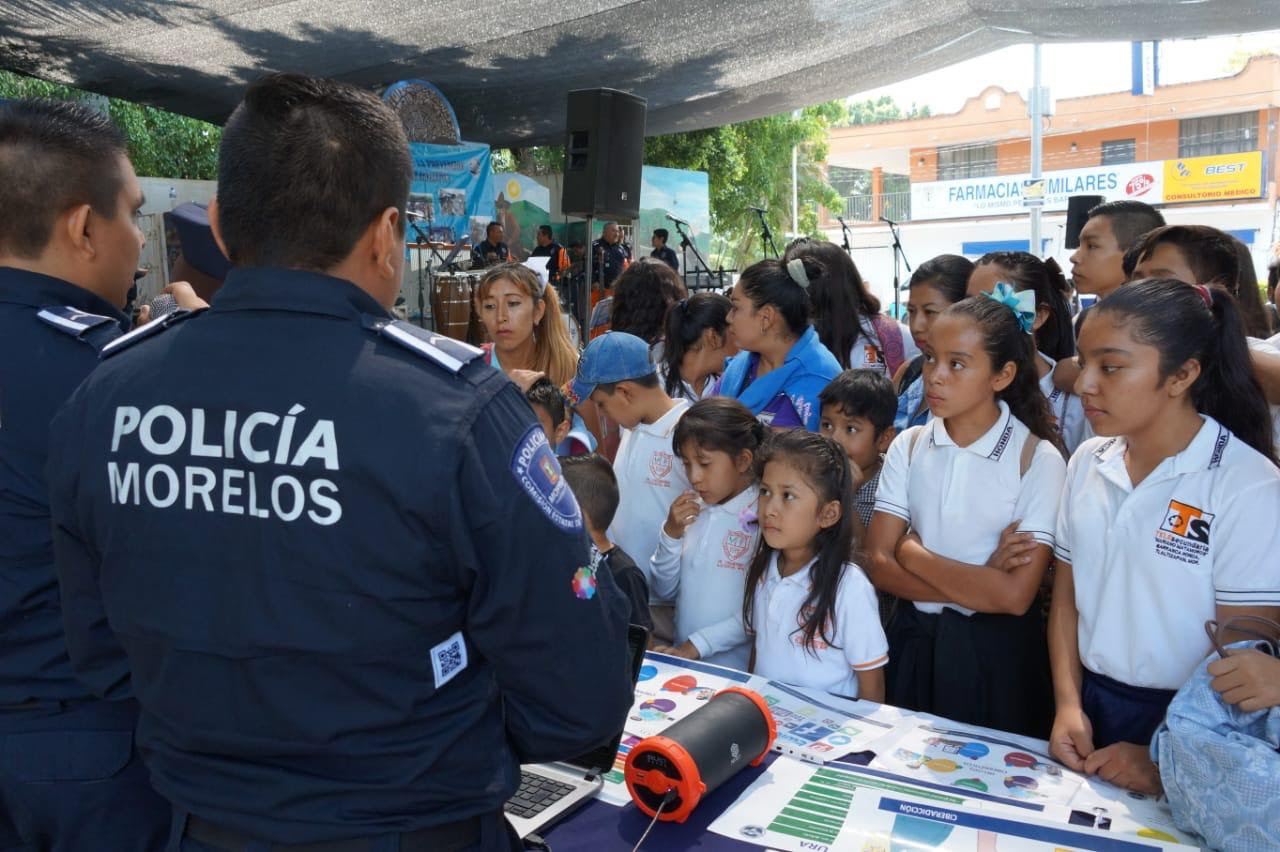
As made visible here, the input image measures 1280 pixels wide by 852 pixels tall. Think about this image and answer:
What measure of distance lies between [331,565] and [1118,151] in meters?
31.0

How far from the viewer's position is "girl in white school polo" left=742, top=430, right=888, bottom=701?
7.38 ft

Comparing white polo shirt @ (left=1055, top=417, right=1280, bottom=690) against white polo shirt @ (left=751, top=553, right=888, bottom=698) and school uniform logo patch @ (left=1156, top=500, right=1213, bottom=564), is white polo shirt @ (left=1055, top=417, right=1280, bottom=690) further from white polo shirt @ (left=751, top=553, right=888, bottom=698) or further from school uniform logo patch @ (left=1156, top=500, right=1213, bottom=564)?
white polo shirt @ (left=751, top=553, right=888, bottom=698)

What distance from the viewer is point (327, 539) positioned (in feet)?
3.17

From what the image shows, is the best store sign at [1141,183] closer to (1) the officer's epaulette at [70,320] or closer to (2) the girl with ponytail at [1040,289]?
(2) the girl with ponytail at [1040,289]

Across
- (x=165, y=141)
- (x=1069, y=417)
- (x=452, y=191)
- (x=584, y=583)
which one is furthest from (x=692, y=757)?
(x=165, y=141)

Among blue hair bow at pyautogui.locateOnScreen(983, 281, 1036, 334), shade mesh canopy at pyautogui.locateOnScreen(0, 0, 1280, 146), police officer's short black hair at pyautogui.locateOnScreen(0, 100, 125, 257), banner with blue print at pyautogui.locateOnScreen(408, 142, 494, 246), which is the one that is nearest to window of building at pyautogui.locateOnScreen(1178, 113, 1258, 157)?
shade mesh canopy at pyautogui.locateOnScreen(0, 0, 1280, 146)

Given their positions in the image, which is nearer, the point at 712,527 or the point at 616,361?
the point at 712,527

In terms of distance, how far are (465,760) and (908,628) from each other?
163 centimetres

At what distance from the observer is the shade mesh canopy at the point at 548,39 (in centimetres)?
717

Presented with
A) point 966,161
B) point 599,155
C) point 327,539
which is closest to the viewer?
point 327,539

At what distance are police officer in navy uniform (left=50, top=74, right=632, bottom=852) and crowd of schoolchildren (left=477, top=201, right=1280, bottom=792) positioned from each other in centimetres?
18

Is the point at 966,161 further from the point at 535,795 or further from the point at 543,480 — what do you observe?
the point at 543,480

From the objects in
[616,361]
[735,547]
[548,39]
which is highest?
[548,39]

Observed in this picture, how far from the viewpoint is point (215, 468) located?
987 millimetres
